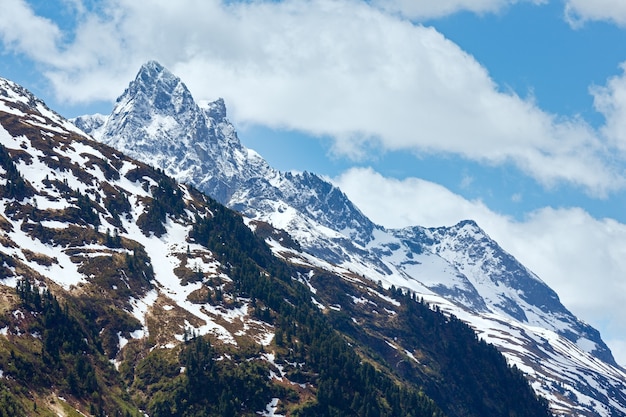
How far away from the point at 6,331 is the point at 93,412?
3579 centimetres

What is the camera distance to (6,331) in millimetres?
198125

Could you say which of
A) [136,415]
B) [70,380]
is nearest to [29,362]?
[70,380]

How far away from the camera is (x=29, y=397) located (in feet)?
573

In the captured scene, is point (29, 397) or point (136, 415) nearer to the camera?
point (29, 397)

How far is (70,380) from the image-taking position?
19138 cm

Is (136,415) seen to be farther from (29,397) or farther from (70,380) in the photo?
(29,397)

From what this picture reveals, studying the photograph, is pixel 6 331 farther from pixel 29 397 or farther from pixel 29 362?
pixel 29 397

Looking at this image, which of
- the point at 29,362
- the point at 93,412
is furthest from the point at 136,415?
the point at 29,362

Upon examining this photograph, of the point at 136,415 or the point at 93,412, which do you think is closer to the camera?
the point at 93,412

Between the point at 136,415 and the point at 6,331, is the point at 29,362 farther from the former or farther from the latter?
the point at 136,415

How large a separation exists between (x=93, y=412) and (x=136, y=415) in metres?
17.8

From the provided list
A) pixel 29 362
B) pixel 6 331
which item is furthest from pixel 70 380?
pixel 6 331

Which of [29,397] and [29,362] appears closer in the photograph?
[29,397]

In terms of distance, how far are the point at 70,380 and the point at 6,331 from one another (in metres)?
23.0
